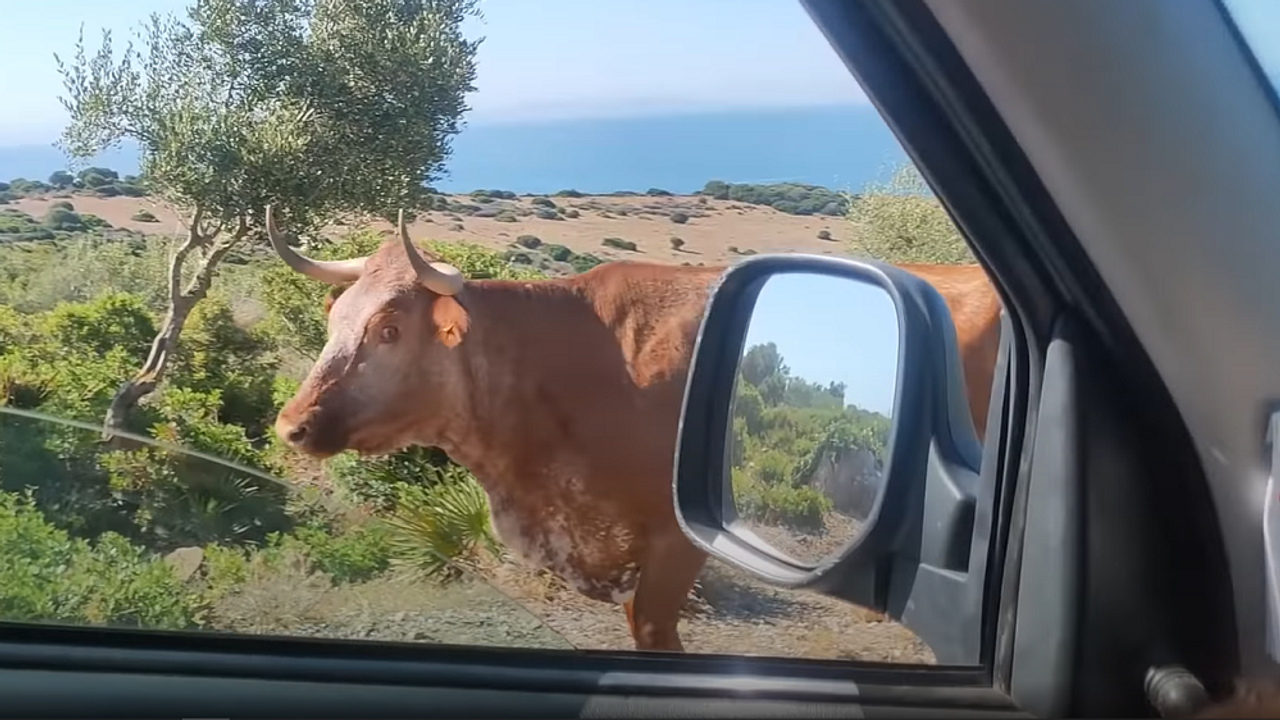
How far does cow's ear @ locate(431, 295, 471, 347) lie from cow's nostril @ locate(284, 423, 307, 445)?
0.35 metres

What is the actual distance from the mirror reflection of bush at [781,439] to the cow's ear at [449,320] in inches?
26.1

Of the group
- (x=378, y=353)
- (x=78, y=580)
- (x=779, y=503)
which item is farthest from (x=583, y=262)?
(x=78, y=580)

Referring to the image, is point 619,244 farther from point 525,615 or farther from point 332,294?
point 525,615

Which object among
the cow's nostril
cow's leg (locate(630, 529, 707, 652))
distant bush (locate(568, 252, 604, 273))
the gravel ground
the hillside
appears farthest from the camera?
distant bush (locate(568, 252, 604, 273))

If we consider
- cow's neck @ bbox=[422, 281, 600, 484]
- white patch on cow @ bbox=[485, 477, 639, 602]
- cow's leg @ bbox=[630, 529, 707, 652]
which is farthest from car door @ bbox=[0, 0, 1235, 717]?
cow's neck @ bbox=[422, 281, 600, 484]

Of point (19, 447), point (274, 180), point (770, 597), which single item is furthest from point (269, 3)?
point (770, 597)

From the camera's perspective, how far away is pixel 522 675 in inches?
67.6

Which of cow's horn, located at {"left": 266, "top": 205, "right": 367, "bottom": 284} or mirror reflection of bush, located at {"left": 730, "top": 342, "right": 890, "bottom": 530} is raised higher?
cow's horn, located at {"left": 266, "top": 205, "right": 367, "bottom": 284}

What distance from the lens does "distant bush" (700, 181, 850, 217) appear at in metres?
2.16

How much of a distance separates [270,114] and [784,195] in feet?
3.10

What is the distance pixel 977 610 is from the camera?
153cm

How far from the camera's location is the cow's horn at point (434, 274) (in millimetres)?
2387

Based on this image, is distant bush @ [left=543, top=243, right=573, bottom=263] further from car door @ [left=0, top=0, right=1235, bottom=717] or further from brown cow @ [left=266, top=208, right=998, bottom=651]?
car door @ [left=0, top=0, right=1235, bottom=717]

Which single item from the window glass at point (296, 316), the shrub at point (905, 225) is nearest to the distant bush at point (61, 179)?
the window glass at point (296, 316)
